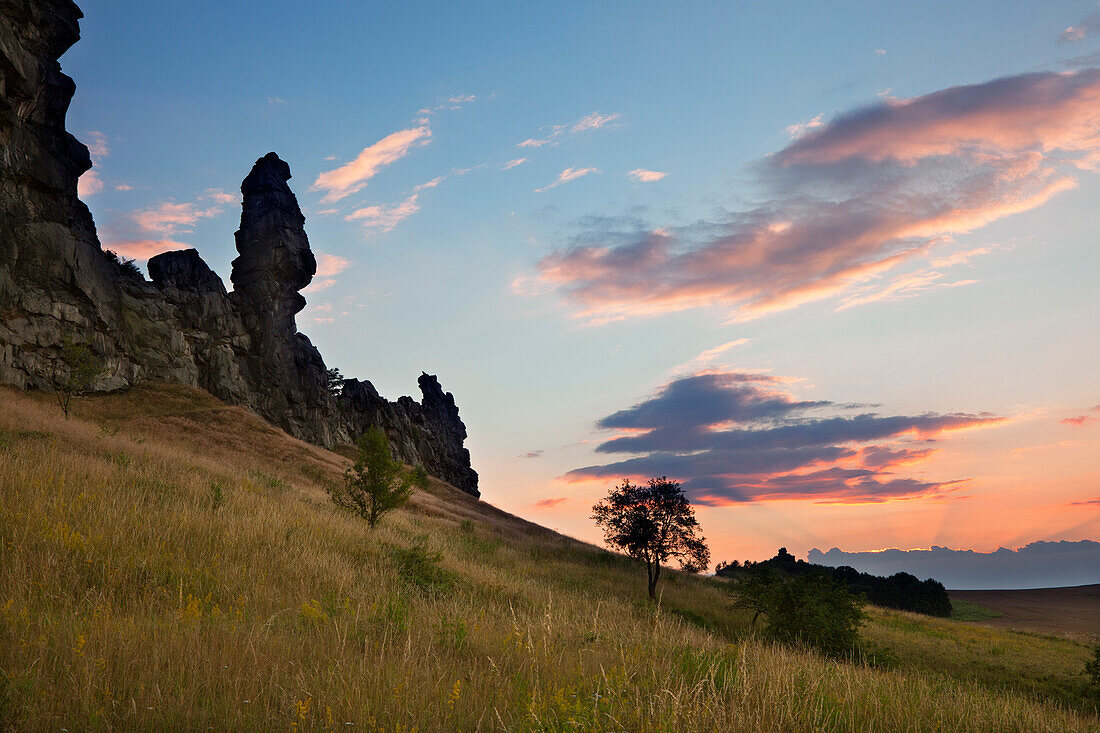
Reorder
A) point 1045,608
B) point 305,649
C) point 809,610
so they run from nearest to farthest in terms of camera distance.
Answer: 1. point 305,649
2. point 809,610
3. point 1045,608

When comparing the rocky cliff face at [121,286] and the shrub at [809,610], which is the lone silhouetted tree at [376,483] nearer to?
the shrub at [809,610]

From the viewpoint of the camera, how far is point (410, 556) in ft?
40.8

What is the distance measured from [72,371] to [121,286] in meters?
26.7

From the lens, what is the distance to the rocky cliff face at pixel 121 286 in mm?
49844

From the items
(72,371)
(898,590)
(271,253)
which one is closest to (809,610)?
(72,371)

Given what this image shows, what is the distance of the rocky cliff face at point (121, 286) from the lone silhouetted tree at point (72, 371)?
61 cm

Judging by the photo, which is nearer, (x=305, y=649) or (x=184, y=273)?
(x=305, y=649)

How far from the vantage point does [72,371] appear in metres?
40.8

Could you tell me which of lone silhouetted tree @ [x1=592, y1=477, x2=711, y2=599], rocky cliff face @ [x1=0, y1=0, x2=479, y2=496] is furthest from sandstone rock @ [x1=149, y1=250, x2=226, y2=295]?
lone silhouetted tree @ [x1=592, y1=477, x2=711, y2=599]

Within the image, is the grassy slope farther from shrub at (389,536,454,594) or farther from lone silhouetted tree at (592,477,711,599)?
lone silhouetted tree at (592,477,711,599)

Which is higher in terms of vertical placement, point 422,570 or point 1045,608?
point 422,570

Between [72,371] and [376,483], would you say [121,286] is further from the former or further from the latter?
[376,483]

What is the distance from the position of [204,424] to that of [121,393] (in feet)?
42.7

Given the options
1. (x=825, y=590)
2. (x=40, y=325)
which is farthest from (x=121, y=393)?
(x=825, y=590)
